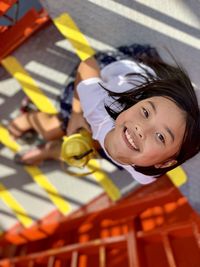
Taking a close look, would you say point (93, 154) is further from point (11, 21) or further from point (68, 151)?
point (11, 21)

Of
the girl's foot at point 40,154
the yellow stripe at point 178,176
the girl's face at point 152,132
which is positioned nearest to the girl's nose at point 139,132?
the girl's face at point 152,132

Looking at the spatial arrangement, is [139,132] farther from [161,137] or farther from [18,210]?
[18,210]

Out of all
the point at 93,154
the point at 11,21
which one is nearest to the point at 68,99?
the point at 93,154

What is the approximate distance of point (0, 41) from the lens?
1.43 m

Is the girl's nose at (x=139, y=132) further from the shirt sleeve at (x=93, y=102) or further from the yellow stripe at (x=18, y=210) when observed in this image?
the yellow stripe at (x=18, y=210)

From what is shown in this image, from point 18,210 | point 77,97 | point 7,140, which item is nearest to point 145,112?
point 77,97

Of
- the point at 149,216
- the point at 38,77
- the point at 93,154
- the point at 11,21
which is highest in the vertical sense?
the point at 11,21

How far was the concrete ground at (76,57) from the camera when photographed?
1323mm

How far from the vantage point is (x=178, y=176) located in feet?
4.70

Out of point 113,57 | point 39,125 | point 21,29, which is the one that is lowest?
point 39,125

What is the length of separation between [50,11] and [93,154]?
19.4 inches

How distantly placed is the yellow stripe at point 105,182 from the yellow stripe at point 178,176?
25 cm

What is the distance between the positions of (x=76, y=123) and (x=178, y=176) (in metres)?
0.41

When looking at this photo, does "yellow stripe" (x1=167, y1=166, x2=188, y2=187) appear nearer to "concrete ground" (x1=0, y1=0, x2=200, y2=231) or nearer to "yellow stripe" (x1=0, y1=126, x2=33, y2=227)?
"concrete ground" (x1=0, y1=0, x2=200, y2=231)
